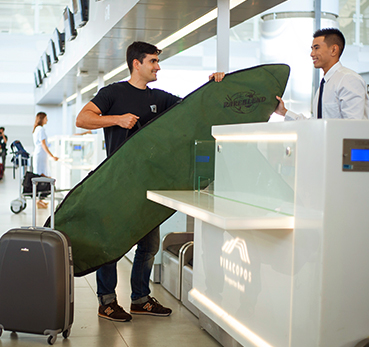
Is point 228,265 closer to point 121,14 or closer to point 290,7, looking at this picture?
point 121,14

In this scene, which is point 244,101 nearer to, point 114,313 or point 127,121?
point 127,121

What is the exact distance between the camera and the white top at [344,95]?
8.10ft

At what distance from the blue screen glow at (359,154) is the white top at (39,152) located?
709 cm

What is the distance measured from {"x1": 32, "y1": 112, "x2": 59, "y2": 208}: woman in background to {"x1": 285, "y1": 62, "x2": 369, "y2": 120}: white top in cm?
599

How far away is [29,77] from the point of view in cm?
2066

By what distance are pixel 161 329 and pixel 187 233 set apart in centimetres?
113

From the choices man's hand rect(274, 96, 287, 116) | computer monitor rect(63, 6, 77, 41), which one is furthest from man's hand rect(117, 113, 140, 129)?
computer monitor rect(63, 6, 77, 41)

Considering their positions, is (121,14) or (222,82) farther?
(121,14)

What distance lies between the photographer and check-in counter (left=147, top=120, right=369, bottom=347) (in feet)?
5.25

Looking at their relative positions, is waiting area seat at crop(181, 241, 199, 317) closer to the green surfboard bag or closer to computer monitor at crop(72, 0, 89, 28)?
the green surfboard bag

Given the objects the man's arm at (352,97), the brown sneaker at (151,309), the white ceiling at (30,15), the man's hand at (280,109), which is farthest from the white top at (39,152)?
the white ceiling at (30,15)

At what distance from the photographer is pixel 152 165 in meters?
2.65

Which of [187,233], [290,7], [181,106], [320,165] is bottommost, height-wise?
[187,233]

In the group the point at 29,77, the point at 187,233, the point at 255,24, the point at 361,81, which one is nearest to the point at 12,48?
the point at 29,77
